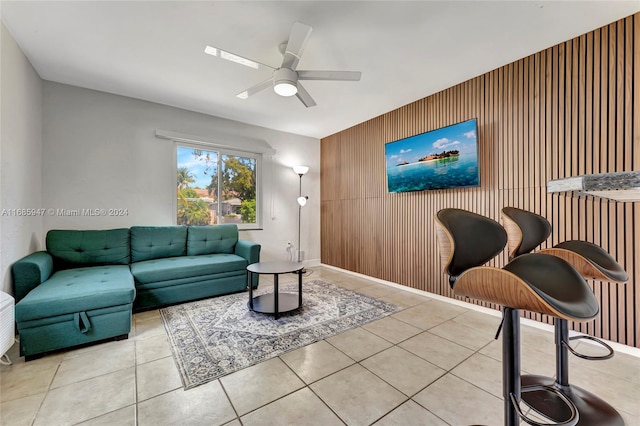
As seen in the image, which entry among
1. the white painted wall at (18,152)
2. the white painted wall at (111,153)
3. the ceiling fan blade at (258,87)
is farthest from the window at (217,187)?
the ceiling fan blade at (258,87)

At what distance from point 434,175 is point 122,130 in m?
4.27

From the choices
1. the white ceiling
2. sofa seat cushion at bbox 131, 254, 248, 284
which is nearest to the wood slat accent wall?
the white ceiling

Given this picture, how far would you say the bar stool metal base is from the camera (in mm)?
1393

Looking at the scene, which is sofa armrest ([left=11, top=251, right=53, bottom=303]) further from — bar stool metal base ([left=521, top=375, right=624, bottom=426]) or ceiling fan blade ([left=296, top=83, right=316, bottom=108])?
bar stool metal base ([left=521, top=375, right=624, bottom=426])

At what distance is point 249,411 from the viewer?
1489 millimetres

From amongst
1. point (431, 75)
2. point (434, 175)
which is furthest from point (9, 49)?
point (434, 175)

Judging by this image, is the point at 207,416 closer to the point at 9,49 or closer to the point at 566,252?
the point at 566,252

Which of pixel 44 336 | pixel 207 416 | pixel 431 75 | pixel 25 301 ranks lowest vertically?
pixel 207 416

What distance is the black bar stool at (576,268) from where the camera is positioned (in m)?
1.41

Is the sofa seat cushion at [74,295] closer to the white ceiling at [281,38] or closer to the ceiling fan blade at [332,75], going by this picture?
the white ceiling at [281,38]

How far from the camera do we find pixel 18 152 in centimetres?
249

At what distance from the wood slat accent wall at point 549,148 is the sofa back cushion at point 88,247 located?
12.0ft

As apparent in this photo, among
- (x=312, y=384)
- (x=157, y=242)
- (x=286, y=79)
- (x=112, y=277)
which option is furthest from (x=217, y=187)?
(x=312, y=384)

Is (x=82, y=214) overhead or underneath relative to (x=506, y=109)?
underneath
